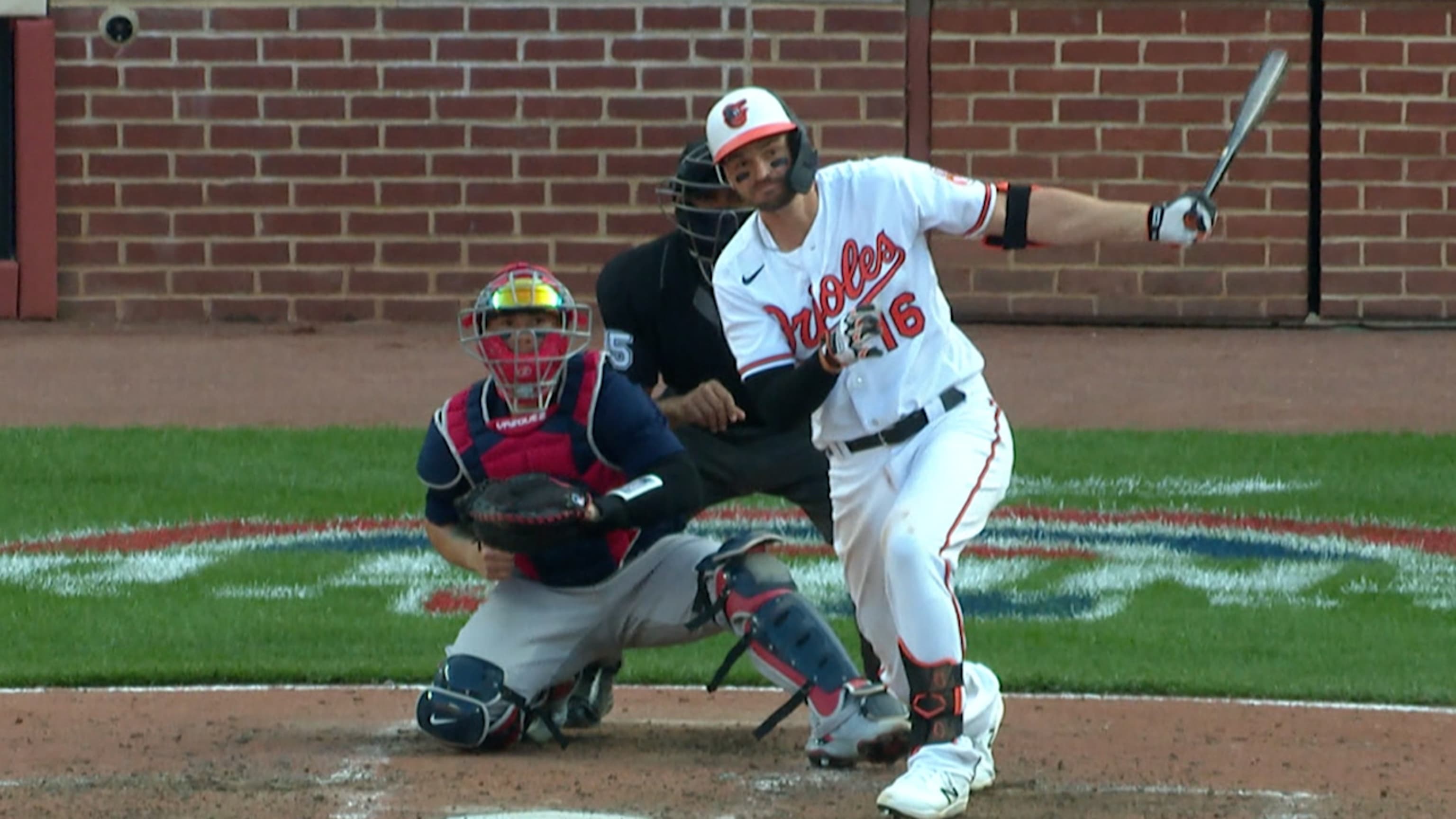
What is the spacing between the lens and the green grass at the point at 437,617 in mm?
7625

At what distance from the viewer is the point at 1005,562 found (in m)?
9.59

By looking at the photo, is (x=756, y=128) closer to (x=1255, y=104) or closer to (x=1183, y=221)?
(x=1183, y=221)

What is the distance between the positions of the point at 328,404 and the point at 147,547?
11.9ft

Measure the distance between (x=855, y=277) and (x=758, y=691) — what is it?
71.8 inches

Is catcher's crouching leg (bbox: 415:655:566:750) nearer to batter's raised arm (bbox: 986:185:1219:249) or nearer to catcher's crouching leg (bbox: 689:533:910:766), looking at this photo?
catcher's crouching leg (bbox: 689:533:910:766)

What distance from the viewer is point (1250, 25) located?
15391 millimetres

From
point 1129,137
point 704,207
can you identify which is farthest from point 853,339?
point 1129,137

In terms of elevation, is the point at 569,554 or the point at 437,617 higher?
the point at 569,554

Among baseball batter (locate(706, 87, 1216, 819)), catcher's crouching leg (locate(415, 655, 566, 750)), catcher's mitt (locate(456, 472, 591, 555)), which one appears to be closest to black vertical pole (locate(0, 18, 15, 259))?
catcher's crouching leg (locate(415, 655, 566, 750))

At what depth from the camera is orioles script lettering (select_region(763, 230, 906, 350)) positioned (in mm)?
6039

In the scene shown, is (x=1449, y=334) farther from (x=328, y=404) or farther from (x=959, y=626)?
(x=959, y=626)

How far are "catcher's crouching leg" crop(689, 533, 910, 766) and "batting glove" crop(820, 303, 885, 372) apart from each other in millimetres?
827

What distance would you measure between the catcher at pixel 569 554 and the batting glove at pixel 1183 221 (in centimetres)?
133

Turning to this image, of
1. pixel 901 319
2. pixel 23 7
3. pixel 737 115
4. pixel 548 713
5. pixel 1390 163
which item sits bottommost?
pixel 548 713
